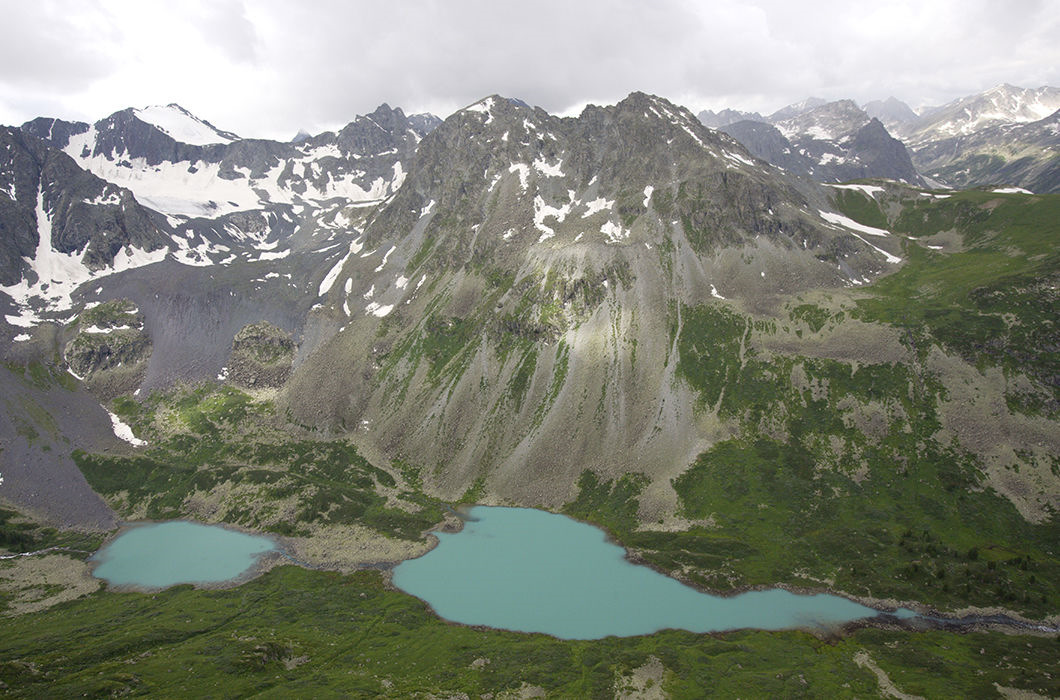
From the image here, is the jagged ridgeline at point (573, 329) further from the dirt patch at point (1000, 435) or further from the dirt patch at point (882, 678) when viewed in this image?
the dirt patch at point (882, 678)

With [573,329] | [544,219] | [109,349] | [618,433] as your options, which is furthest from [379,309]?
[618,433]

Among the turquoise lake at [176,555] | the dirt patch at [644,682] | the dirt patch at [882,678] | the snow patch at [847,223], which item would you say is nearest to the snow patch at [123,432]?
the turquoise lake at [176,555]

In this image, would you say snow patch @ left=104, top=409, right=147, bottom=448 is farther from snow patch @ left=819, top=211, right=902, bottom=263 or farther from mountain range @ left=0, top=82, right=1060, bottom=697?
snow patch @ left=819, top=211, right=902, bottom=263

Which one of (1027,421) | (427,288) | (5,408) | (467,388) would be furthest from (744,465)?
(5,408)

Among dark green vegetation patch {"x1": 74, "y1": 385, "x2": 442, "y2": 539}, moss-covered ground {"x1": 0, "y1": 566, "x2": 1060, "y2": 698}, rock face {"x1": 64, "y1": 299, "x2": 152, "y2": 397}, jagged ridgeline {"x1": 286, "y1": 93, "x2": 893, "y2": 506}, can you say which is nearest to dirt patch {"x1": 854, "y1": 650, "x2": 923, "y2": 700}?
moss-covered ground {"x1": 0, "y1": 566, "x2": 1060, "y2": 698}

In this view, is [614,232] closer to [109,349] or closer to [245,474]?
[245,474]

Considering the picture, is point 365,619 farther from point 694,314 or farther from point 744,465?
point 694,314
